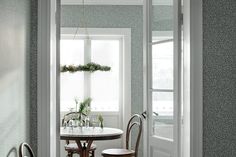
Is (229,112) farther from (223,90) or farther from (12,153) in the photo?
(12,153)

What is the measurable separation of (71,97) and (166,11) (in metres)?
3.52

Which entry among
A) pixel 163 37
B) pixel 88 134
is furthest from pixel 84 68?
pixel 163 37

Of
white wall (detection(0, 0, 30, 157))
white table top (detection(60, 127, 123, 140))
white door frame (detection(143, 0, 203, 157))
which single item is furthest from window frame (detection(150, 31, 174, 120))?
white table top (detection(60, 127, 123, 140))

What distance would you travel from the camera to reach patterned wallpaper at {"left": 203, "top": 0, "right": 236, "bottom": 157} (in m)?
3.16

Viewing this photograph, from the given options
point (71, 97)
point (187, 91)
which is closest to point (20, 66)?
point (187, 91)

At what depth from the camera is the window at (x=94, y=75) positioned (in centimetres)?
668

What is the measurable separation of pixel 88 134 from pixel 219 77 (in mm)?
2276

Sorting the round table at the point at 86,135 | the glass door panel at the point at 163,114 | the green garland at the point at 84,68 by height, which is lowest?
the round table at the point at 86,135

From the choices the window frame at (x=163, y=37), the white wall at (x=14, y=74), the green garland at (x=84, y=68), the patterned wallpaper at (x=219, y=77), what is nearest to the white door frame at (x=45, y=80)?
the white wall at (x=14, y=74)

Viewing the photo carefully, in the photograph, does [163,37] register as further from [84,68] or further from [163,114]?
[84,68]

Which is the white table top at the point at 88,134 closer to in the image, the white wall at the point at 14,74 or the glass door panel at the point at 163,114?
the glass door panel at the point at 163,114

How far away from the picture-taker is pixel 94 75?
673 cm

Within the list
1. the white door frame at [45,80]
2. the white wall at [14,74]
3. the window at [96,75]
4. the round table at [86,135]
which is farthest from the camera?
the window at [96,75]

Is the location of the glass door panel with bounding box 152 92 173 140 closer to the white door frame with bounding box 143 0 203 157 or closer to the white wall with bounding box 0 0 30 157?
the white door frame with bounding box 143 0 203 157
